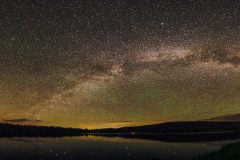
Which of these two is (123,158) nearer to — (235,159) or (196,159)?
(196,159)

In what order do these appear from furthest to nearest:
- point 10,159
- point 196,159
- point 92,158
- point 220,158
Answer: point 92,158 < point 10,159 < point 196,159 < point 220,158

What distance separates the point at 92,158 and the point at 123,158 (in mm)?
5664

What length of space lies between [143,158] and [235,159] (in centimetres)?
2728

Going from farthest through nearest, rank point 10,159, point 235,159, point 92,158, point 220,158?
point 92,158 < point 10,159 < point 220,158 < point 235,159

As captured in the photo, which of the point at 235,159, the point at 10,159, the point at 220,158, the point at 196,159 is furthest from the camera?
the point at 10,159

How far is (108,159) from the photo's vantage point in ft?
169

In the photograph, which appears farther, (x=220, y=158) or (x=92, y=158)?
(x=92, y=158)

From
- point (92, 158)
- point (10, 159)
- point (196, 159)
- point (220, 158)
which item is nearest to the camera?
point (220, 158)

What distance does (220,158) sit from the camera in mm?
29438

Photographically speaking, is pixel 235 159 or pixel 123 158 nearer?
pixel 235 159

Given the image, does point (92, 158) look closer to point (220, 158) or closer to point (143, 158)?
point (143, 158)

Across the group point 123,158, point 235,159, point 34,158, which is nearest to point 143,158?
point 123,158

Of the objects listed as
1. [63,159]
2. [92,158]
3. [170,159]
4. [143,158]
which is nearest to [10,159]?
[63,159]

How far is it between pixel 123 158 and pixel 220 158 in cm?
2532
